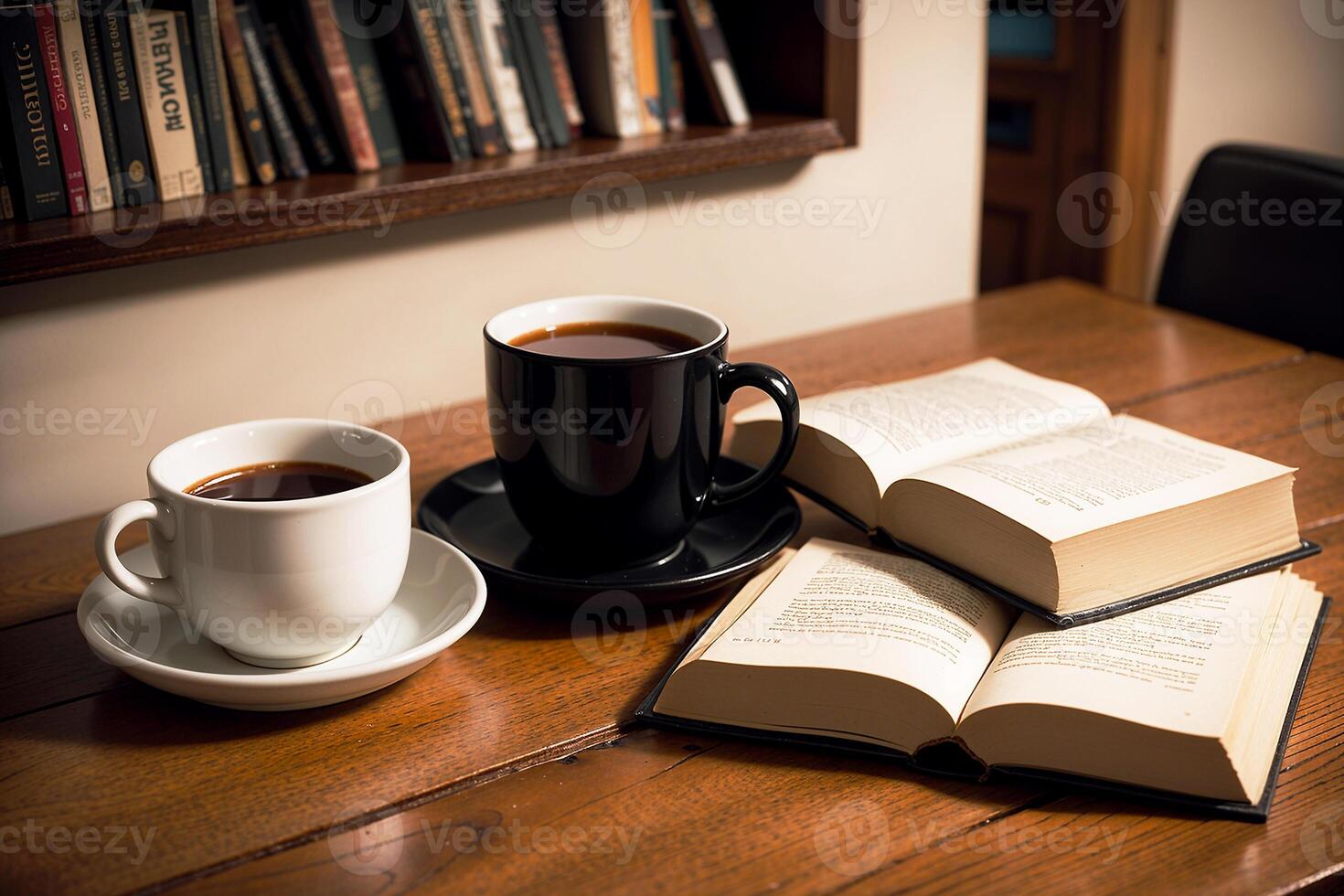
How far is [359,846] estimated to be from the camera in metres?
0.58

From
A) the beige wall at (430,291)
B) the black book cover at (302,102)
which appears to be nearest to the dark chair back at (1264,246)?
the beige wall at (430,291)

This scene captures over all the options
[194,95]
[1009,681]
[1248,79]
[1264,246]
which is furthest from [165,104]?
[1248,79]

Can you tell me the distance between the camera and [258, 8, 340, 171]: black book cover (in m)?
1.10

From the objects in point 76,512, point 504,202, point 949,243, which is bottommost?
point 76,512

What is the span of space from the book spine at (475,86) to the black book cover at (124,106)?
294 mm

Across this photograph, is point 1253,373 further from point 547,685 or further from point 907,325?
point 547,685

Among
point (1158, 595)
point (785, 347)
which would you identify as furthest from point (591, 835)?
point (785, 347)

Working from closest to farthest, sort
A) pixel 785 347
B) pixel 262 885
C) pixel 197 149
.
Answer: pixel 262 885, pixel 197 149, pixel 785 347

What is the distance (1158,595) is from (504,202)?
70cm

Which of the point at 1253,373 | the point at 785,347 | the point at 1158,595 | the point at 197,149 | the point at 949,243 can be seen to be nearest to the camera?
the point at 1158,595

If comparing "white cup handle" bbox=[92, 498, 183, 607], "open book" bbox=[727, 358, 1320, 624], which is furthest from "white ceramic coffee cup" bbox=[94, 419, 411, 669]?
"open book" bbox=[727, 358, 1320, 624]

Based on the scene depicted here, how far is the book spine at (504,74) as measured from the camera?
1.15m

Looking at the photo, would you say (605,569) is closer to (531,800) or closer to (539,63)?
(531,800)

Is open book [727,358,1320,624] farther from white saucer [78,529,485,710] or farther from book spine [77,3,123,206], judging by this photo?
book spine [77,3,123,206]
